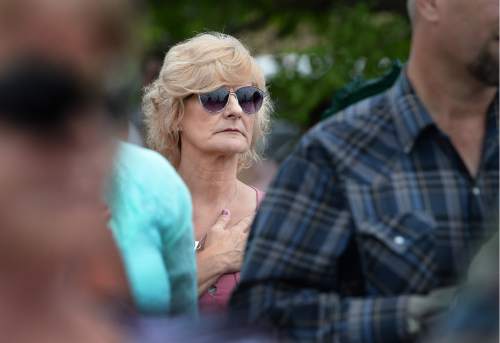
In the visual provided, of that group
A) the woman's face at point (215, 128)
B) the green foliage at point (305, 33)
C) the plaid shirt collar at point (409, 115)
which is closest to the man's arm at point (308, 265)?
the plaid shirt collar at point (409, 115)

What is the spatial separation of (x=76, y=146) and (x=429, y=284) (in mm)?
1604

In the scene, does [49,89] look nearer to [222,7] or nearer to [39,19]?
[39,19]

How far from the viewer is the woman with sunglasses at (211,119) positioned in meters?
4.18

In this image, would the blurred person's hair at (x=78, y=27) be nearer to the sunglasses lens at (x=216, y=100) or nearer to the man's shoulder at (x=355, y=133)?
the man's shoulder at (x=355, y=133)

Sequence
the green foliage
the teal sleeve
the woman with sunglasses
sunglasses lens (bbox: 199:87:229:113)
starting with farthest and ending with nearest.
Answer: the green foliage, sunglasses lens (bbox: 199:87:229:113), the woman with sunglasses, the teal sleeve

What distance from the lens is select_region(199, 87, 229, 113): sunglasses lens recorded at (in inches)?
169

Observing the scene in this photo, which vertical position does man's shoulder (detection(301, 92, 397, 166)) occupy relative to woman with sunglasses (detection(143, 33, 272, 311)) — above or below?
below

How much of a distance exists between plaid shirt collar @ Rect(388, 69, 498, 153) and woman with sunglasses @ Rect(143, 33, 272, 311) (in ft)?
4.81

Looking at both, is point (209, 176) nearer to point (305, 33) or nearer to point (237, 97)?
point (237, 97)

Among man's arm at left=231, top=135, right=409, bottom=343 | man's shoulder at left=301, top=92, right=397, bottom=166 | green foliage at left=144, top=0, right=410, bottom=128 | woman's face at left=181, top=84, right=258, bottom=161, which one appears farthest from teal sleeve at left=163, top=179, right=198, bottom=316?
green foliage at left=144, top=0, right=410, bottom=128

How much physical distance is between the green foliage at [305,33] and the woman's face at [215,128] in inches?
210

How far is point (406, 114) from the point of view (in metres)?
2.61

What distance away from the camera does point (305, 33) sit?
13203 millimetres

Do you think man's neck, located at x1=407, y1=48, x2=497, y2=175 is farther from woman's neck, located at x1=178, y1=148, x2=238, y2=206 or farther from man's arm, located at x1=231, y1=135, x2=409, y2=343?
woman's neck, located at x1=178, y1=148, x2=238, y2=206
